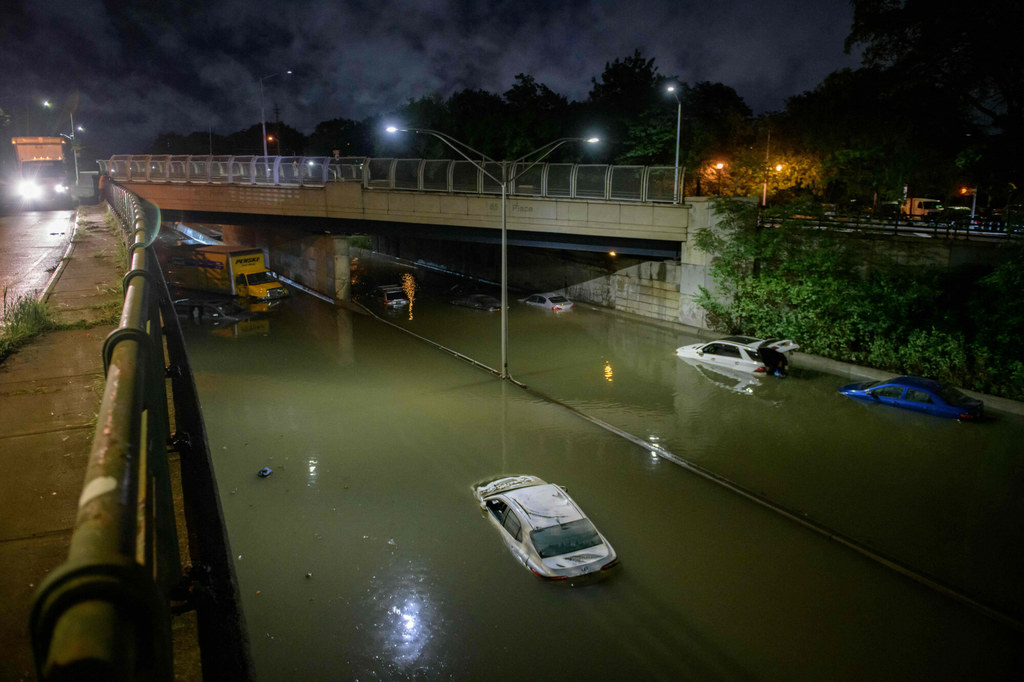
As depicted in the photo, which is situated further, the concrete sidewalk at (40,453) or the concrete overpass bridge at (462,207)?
the concrete overpass bridge at (462,207)

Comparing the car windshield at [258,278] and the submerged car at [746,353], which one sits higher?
the car windshield at [258,278]

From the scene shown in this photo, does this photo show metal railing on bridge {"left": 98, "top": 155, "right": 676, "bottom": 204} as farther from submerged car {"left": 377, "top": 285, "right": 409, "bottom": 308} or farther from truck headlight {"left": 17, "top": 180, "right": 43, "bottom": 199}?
submerged car {"left": 377, "top": 285, "right": 409, "bottom": 308}

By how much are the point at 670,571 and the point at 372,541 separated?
571 centimetres

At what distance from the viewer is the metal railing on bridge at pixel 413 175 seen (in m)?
30.3

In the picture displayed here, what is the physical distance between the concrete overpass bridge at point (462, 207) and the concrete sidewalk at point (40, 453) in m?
21.2

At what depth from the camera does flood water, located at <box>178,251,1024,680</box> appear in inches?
381

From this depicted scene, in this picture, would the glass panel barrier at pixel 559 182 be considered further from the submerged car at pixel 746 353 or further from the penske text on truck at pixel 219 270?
the penske text on truck at pixel 219 270

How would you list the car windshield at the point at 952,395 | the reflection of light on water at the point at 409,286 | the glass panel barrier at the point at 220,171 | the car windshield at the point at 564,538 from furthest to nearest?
the reflection of light on water at the point at 409,286 < the glass panel barrier at the point at 220,171 < the car windshield at the point at 952,395 < the car windshield at the point at 564,538

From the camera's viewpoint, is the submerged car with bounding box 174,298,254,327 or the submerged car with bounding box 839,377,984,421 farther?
the submerged car with bounding box 174,298,254,327

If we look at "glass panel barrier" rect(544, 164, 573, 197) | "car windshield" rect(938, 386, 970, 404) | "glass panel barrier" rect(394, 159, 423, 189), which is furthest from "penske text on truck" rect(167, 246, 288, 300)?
"car windshield" rect(938, 386, 970, 404)

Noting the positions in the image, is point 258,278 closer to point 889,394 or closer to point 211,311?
point 211,311

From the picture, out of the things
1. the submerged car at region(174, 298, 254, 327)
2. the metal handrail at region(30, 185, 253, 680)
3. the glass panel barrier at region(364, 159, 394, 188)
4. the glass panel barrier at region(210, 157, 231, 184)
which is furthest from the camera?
the glass panel barrier at region(210, 157, 231, 184)

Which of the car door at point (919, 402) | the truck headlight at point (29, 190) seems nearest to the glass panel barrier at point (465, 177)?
the car door at point (919, 402)

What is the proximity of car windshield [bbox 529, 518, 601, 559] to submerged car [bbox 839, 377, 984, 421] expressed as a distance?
1287cm
